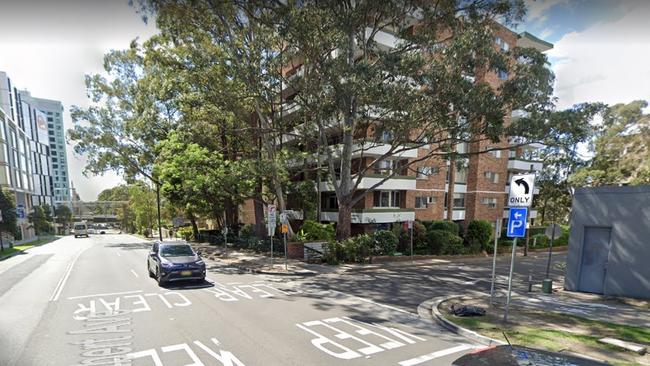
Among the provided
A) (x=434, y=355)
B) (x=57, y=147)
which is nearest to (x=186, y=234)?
(x=434, y=355)

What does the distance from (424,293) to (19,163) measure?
75.5 meters

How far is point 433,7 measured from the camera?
16.1 m

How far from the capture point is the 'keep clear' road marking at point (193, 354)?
596 centimetres

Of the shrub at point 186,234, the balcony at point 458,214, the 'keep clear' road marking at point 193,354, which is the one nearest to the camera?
the 'keep clear' road marking at point 193,354

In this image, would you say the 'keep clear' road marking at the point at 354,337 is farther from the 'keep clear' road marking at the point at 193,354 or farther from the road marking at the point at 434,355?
the 'keep clear' road marking at the point at 193,354

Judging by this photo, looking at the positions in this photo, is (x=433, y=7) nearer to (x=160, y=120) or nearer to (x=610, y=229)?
(x=610, y=229)

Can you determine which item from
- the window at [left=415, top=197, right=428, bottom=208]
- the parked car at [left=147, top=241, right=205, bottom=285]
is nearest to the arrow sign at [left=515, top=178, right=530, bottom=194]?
the parked car at [left=147, top=241, right=205, bottom=285]

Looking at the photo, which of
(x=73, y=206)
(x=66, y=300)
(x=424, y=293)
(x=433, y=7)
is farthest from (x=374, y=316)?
(x=73, y=206)

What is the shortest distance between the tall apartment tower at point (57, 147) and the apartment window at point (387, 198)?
5622 inches

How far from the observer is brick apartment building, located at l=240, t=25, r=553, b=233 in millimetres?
25656

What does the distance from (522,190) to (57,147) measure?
168097mm

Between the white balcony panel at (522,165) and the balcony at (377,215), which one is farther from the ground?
the white balcony panel at (522,165)

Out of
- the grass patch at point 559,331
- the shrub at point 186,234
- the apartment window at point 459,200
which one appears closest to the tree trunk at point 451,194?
the apartment window at point 459,200

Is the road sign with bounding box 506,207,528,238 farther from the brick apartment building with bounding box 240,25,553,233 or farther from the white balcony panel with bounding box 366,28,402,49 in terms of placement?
the white balcony panel with bounding box 366,28,402,49
